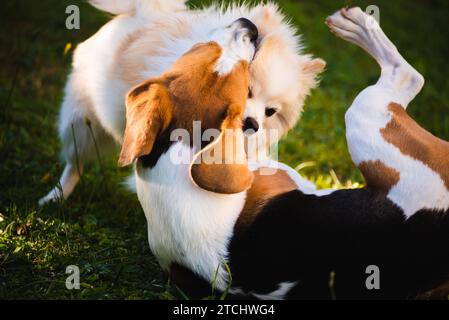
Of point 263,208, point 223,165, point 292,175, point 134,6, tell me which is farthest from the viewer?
point 134,6

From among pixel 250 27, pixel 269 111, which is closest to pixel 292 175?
pixel 269 111

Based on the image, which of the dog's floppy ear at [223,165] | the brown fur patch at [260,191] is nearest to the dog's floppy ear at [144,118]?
the dog's floppy ear at [223,165]

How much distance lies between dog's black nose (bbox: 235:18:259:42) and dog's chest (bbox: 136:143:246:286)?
964 millimetres

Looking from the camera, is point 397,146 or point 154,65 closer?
point 397,146

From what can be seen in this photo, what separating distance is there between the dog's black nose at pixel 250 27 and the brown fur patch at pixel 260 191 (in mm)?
814

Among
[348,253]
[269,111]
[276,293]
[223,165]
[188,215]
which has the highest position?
[223,165]

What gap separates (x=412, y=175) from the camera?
10.0 ft

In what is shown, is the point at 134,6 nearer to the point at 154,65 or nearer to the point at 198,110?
the point at 154,65

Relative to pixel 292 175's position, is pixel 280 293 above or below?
below

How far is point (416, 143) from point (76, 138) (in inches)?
96.3

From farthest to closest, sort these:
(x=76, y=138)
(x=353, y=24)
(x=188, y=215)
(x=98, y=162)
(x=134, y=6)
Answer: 1. (x=98, y=162)
2. (x=76, y=138)
3. (x=134, y=6)
4. (x=353, y=24)
5. (x=188, y=215)

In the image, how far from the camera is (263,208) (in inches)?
123

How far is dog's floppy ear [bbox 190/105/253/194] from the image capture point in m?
2.87
